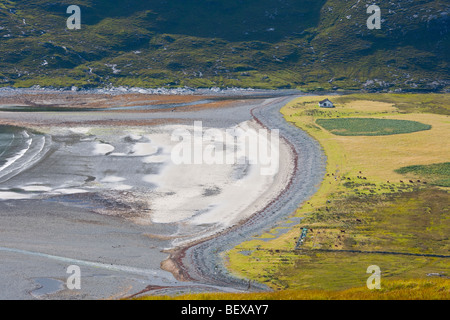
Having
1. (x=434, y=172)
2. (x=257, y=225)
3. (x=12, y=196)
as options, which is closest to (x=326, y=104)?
(x=434, y=172)

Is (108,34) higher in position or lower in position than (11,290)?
higher

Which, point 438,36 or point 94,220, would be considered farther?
point 438,36

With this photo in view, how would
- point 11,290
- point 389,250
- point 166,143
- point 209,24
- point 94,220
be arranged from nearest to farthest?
point 11,290 < point 389,250 < point 94,220 < point 166,143 < point 209,24

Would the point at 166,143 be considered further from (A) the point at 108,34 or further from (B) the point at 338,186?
(A) the point at 108,34

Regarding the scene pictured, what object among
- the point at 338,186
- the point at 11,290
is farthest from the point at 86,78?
the point at 11,290

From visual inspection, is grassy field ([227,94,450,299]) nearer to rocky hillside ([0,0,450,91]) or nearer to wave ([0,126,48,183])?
wave ([0,126,48,183])
